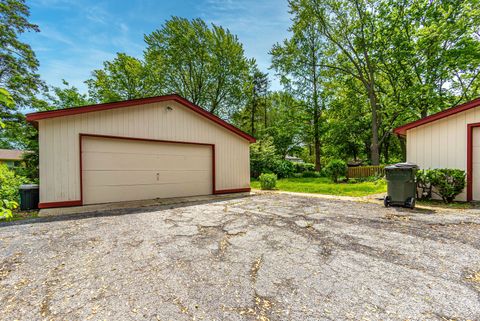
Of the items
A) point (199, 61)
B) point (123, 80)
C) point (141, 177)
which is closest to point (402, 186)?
point (141, 177)

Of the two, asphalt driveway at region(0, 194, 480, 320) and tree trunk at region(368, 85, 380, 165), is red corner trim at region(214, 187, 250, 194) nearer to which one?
asphalt driveway at region(0, 194, 480, 320)

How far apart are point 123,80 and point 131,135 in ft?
52.0

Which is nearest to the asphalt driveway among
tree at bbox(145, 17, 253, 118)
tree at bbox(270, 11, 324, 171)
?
tree at bbox(270, 11, 324, 171)

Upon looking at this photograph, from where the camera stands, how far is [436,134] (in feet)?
22.2

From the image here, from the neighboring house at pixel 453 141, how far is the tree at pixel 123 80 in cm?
1865

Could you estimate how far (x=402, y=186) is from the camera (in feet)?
19.3

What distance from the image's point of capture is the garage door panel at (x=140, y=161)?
623cm

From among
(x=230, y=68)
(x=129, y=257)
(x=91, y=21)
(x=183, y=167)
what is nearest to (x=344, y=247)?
(x=129, y=257)

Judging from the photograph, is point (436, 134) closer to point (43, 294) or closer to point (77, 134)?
point (43, 294)

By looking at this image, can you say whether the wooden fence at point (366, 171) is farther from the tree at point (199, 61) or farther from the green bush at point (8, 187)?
the green bush at point (8, 187)

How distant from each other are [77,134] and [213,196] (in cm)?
446

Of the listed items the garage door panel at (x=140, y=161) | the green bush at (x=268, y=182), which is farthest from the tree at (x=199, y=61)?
the garage door panel at (x=140, y=161)

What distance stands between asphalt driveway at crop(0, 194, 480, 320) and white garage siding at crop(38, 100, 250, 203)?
1.47 m

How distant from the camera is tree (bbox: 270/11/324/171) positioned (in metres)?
17.9
